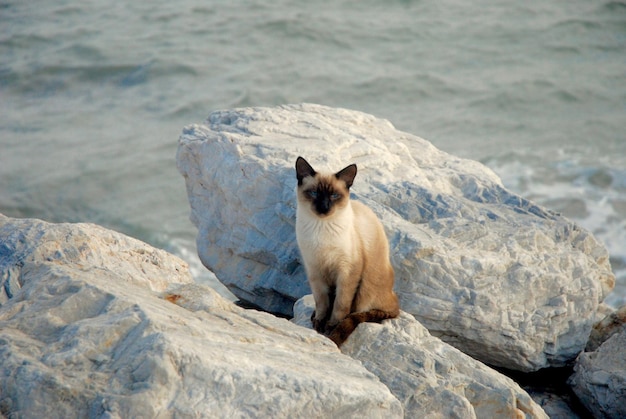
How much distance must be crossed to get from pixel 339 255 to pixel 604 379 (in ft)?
6.79

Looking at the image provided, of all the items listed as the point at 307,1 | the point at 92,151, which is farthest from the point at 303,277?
the point at 307,1

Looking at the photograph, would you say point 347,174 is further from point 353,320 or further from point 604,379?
point 604,379

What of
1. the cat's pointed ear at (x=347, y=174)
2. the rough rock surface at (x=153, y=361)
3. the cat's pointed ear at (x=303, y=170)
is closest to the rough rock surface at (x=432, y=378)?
the rough rock surface at (x=153, y=361)

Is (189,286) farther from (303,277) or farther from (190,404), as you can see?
(303,277)

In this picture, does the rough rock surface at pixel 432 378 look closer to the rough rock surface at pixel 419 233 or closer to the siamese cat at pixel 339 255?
the siamese cat at pixel 339 255

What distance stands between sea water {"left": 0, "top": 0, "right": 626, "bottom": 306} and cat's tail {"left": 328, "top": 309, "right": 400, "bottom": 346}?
556 centimetres

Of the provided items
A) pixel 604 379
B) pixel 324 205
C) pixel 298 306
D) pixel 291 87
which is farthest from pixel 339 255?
pixel 291 87

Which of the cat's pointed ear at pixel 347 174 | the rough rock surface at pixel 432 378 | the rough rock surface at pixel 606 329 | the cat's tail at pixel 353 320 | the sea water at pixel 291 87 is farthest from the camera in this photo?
the sea water at pixel 291 87

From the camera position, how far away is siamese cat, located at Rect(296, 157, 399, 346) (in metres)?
4.77

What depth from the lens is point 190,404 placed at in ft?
9.16

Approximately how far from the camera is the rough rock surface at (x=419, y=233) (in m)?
5.20

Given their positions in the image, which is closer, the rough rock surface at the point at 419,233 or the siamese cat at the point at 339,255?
the siamese cat at the point at 339,255

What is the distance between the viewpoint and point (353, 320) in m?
4.50

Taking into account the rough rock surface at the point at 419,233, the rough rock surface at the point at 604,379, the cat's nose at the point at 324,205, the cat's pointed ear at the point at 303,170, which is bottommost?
the rough rock surface at the point at 604,379
